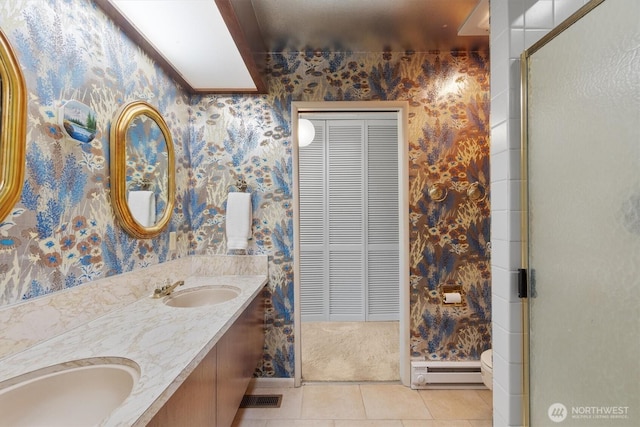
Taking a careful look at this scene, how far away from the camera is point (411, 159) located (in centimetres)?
221

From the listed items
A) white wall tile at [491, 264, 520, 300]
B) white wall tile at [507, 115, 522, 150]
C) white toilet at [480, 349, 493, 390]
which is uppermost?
white wall tile at [507, 115, 522, 150]

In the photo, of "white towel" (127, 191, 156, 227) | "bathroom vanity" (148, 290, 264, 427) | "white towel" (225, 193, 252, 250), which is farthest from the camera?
"white towel" (225, 193, 252, 250)

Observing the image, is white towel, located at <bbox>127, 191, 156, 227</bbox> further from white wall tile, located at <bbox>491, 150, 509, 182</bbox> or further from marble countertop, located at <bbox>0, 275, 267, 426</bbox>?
white wall tile, located at <bbox>491, 150, 509, 182</bbox>

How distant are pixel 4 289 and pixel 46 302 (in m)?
0.15

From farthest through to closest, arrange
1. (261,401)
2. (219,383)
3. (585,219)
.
A: (261,401)
(219,383)
(585,219)

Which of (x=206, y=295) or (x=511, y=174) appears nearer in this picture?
(x=511, y=174)

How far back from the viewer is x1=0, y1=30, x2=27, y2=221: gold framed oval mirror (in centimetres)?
89

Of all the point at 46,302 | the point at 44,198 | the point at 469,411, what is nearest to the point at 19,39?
the point at 44,198

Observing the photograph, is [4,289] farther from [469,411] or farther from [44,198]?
[469,411]

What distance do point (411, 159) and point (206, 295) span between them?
1738mm

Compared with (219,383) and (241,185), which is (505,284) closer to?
(219,383)

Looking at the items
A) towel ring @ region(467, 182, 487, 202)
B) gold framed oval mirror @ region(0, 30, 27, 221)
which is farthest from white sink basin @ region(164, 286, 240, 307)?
towel ring @ region(467, 182, 487, 202)

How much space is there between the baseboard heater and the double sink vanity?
1.32m

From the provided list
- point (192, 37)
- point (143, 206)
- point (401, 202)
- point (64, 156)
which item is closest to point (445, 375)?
point (401, 202)
